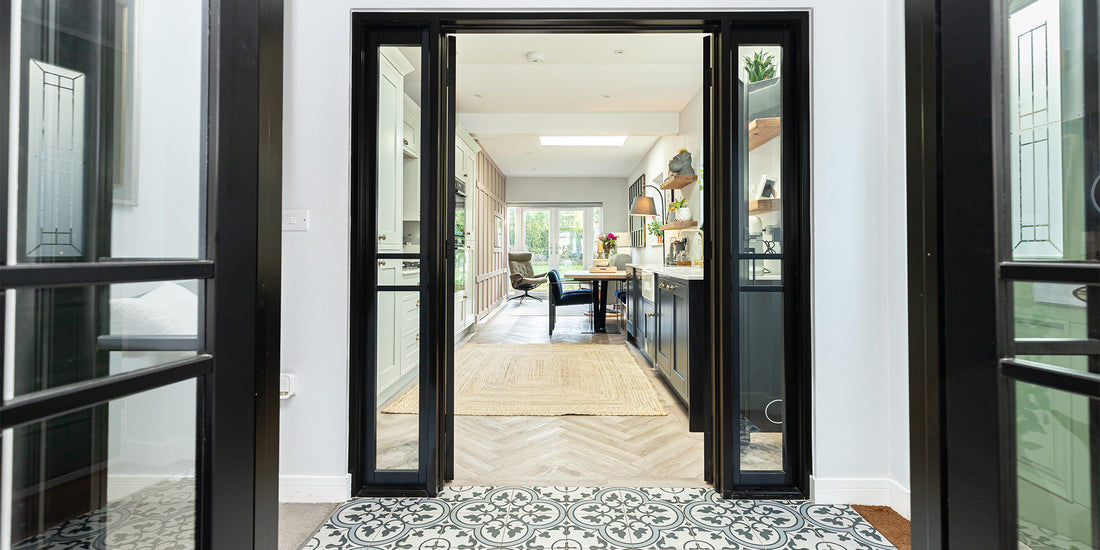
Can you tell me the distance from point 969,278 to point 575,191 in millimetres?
9764

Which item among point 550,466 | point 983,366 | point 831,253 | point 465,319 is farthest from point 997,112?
point 465,319

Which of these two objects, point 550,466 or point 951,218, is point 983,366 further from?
point 550,466

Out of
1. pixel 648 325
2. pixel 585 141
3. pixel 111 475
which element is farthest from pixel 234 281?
pixel 585 141

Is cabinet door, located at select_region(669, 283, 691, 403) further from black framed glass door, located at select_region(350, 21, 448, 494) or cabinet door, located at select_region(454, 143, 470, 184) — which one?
cabinet door, located at select_region(454, 143, 470, 184)

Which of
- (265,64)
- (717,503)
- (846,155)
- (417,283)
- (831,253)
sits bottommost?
(717,503)

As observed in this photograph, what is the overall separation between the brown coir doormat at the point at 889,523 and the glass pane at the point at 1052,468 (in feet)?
4.21

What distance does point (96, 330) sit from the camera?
2.11ft

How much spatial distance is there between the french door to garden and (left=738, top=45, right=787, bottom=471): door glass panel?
27.3 feet

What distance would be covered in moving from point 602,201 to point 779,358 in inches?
334

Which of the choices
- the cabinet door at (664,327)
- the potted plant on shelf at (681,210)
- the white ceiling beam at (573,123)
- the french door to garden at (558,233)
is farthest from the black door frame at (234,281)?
the french door to garden at (558,233)

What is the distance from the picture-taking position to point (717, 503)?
199 centimetres

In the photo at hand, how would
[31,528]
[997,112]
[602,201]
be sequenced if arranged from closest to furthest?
[31,528], [997,112], [602,201]

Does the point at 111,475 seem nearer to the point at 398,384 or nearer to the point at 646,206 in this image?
the point at 398,384

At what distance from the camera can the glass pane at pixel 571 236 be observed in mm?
10547
